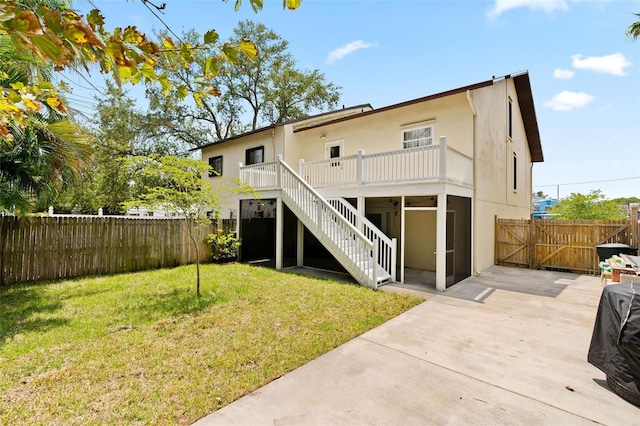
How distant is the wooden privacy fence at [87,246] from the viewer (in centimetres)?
741

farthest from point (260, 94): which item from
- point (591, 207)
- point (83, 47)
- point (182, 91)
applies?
point (83, 47)

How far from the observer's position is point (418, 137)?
10617 mm

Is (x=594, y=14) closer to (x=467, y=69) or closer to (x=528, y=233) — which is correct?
(x=467, y=69)

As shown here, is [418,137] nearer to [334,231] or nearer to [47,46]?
[334,231]

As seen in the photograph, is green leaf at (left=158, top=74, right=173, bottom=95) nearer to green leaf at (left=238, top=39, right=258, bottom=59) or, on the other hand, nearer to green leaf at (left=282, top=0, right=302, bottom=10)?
green leaf at (left=238, top=39, right=258, bottom=59)

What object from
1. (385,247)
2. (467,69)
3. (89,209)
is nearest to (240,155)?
(385,247)

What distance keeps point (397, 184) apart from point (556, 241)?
6727 millimetres

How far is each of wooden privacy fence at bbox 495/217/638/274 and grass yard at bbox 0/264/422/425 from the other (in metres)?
7.01

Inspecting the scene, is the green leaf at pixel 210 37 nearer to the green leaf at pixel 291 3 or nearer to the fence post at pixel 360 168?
the green leaf at pixel 291 3

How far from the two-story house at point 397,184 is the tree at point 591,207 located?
465cm

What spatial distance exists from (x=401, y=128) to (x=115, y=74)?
420 inches

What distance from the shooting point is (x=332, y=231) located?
898 centimetres

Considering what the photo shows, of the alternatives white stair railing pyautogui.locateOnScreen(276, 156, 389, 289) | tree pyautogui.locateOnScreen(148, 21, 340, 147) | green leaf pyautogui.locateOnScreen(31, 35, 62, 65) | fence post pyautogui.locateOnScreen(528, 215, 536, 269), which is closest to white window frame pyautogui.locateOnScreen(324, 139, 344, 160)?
white stair railing pyautogui.locateOnScreen(276, 156, 389, 289)

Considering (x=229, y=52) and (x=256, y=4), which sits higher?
(x=256, y=4)
